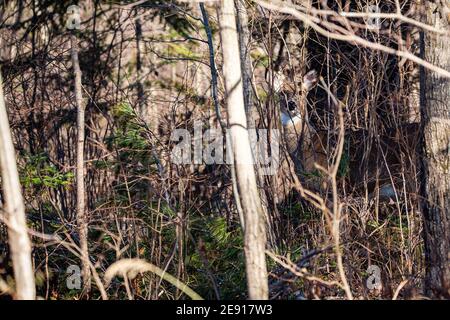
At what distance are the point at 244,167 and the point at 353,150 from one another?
11.2 ft

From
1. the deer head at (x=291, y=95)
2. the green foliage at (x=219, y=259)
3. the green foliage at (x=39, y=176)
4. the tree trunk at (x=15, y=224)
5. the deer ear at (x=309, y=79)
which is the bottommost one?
the green foliage at (x=219, y=259)

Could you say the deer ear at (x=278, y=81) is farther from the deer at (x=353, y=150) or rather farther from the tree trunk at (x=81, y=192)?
the tree trunk at (x=81, y=192)

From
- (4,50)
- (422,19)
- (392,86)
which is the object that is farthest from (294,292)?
(4,50)

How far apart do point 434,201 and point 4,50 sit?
6.56 meters

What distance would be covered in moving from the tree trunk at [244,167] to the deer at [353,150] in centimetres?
199

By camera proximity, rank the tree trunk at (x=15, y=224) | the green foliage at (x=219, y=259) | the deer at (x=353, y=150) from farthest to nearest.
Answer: the deer at (x=353, y=150), the green foliage at (x=219, y=259), the tree trunk at (x=15, y=224)

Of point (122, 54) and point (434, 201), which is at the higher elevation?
point (122, 54)

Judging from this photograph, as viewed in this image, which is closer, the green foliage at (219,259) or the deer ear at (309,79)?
the green foliage at (219,259)

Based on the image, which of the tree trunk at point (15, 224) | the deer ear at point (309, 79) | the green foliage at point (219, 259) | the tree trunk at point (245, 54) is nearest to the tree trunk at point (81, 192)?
the green foliage at point (219, 259)

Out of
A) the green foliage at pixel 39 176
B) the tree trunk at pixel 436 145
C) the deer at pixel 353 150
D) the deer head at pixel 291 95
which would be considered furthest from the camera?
the deer head at pixel 291 95

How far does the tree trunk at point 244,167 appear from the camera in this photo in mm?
5266

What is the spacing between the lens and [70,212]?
29.5ft
